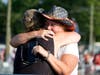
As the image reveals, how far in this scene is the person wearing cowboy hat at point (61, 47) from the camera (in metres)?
4.81

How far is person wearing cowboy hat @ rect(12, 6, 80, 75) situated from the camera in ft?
15.8

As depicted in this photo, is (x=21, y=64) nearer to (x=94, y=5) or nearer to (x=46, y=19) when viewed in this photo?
(x=46, y=19)

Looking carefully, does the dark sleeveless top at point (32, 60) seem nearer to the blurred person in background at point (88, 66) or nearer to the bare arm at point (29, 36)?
the bare arm at point (29, 36)

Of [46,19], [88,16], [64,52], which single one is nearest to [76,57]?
[64,52]

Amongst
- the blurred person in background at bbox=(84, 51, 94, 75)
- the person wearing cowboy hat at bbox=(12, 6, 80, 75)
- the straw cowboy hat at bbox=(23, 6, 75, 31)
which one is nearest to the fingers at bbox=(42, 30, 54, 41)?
the person wearing cowboy hat at bbox=(12, 6, 80, 75)

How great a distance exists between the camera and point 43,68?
4.89 metres

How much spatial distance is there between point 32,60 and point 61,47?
330 mm

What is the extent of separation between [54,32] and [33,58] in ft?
1.28

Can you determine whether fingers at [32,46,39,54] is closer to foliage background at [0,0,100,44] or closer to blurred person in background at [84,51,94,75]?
blurred person in background at [84,51,94,75]

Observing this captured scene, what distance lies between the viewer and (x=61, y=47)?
16.8 feet

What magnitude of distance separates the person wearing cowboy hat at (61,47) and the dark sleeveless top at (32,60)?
0.05 metres

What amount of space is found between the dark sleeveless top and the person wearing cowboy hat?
5 cm

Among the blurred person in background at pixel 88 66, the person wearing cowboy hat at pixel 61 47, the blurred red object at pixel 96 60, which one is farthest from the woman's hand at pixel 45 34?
the blurred red object at pixel 96 60

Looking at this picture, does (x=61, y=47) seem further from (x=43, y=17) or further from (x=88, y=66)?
(x=88, y=66)
